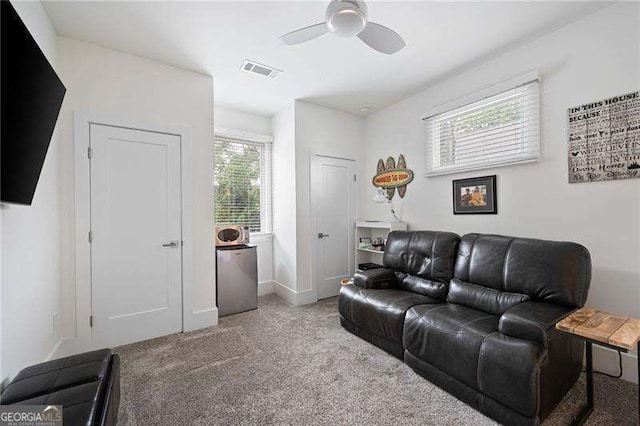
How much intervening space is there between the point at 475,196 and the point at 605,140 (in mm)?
1068

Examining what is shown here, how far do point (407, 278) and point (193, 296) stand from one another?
2.34m

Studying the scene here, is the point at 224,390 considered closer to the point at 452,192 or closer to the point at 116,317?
the point at 116,317

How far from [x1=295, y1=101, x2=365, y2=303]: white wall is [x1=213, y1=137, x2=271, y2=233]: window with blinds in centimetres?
78

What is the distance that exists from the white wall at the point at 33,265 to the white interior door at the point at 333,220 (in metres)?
2.74

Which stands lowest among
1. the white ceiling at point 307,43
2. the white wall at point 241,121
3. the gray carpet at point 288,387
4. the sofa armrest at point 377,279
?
the gray carpet at point 288,387

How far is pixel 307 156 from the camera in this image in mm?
3934

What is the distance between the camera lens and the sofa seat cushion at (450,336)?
1767 millimetres

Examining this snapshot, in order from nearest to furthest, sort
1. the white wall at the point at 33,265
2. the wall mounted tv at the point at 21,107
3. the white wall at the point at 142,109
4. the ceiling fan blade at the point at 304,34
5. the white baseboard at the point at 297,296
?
the wall mounted tv at the point at 21,107
the white wall at the point at 33,265
the ceiling fan blade at the point at 304,34
the white wall at the point at 142,109
the white baseboard at the point at 297,296

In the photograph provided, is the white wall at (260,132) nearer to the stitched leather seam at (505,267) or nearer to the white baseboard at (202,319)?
the white baseboard at (202,319)

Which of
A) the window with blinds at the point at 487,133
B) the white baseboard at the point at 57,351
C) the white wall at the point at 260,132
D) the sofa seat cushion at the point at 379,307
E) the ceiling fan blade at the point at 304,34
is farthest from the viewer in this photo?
the white wall at the point at 260,132

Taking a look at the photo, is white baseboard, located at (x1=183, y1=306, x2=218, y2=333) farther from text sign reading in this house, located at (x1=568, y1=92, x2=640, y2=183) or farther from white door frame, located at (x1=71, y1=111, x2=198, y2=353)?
text sign reading in this house, located at (x1=568, y1=92, x2=640, y2=183)

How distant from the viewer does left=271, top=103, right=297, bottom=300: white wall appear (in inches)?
153

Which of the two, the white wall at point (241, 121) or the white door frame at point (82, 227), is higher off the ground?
the white wall at point (241, 121)

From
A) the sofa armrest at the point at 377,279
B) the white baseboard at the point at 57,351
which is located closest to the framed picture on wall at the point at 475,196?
the sofa armrest at the point at 377,279
